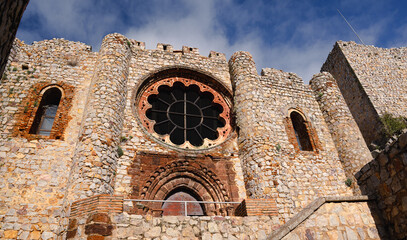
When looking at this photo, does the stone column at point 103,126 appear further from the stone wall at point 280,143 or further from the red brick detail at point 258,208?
the stone wall at point 280,143

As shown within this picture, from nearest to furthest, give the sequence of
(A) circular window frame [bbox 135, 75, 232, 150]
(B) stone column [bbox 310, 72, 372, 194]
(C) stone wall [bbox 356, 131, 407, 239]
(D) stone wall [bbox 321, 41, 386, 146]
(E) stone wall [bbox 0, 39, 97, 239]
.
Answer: (C) stone wall [bbox 356, 131, 407, 239] → (E) stone wall [bbox 0, 39, 97, 239] → (A) circular window frame [bbox 135, 75, 232, 150] → (B) stone column [bbox 310, 72, 372, 194] → (D) stone wall [bbox 321, 41, 386, 146]

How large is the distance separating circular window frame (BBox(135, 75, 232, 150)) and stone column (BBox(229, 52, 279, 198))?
572 millimetres

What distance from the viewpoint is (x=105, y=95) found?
847 centimetres

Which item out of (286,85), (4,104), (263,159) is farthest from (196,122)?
(4,104)

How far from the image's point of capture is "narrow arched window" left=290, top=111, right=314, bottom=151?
10.9m

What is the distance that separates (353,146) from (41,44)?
12.1 metres

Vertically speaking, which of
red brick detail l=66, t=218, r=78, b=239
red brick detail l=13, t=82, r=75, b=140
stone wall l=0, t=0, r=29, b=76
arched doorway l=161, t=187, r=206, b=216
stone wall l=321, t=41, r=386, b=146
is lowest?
red brick detail l=66, t=218, r=78, b=239

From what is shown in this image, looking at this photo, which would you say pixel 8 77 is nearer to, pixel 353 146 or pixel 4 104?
pixel 4 104

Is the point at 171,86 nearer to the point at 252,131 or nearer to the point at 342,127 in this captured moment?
the point at 252,131

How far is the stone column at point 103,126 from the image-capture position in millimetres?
6805

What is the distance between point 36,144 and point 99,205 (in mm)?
3638

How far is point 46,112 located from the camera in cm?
916

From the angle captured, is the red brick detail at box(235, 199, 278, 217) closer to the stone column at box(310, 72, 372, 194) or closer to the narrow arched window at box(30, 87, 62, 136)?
the stone column at box(310, 72, 372, 194)

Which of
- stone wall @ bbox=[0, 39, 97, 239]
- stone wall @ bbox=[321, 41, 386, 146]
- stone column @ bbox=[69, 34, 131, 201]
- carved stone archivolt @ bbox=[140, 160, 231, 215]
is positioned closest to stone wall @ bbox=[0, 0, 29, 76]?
stone column @ bbox=[69, 34, 131, 201]
